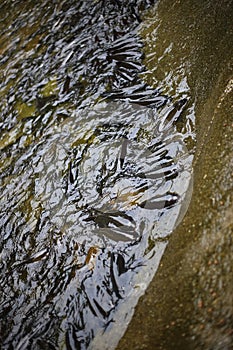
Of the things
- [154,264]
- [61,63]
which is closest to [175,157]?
[154,264]

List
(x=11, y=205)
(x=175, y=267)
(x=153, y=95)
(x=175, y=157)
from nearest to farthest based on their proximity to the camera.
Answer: (x=175, y=267) → (x=175, y=157) → (x=11, y=205) → (x=153, y=95)

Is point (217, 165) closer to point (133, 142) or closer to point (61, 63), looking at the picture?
point (133, 142)

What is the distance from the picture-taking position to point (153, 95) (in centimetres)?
339

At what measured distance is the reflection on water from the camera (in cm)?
246

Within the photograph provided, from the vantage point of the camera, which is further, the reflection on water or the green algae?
the reflection on water

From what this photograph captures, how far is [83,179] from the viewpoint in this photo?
308cm

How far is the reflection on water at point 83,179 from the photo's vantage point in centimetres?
246

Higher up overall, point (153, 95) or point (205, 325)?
point (153, 95)

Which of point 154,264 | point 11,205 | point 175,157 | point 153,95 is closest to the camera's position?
point 154,264

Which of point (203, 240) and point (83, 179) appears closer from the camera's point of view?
point (203, 240)

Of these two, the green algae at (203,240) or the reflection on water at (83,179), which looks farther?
the reflection on water at (83,179)

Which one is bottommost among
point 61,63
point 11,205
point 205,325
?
point 205,325

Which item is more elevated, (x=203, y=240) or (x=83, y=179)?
(x=83, y=179)

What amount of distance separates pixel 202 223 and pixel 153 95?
144cm
